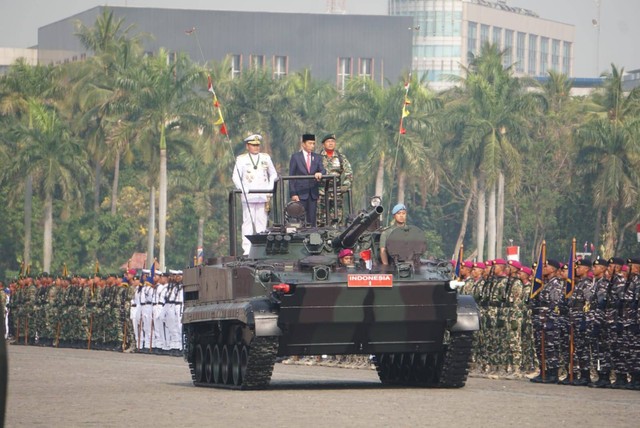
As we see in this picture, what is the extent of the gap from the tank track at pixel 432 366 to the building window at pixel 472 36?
17234 centimetres

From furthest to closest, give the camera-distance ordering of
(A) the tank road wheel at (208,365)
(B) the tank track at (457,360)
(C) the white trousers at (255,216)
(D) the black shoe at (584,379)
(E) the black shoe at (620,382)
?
(C) the white trousers at (255,216) → (A) the tank road wheel at (208,365) → (D) the black shoe at (584,379) → (E) the black shoe at (620,382) → (B) the tank track at (457,360)

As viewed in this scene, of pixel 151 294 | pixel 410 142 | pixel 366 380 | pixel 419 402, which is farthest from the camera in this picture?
pixel 410 142

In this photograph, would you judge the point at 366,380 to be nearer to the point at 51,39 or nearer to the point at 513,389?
the point at 513,389

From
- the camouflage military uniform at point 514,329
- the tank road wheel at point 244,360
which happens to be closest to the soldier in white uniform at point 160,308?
the camouflage military uniform at point 514,329

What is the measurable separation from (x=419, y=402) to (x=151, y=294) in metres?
20.5

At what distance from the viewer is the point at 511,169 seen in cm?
7856

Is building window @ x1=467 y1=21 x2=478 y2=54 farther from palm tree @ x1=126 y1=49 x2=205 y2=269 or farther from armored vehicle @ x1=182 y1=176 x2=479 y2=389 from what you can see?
armored vehicle @ x1=182 y1=176 x2=479 y2=389

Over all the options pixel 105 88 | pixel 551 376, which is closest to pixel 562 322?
pixel 551 376

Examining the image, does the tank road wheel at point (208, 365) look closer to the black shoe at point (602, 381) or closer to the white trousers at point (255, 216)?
the white trousers at point (255, 216)

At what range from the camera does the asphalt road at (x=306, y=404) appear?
15375 mm

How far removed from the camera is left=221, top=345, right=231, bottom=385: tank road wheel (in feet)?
70.5

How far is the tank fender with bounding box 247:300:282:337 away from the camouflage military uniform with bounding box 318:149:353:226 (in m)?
2.77

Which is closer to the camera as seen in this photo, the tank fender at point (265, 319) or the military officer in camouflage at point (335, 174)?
the tank fender at point (265, 319)

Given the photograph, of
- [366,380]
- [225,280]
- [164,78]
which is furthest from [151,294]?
[164,78]
